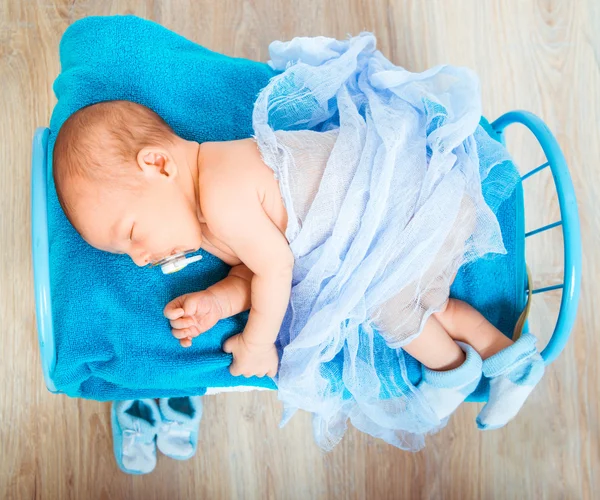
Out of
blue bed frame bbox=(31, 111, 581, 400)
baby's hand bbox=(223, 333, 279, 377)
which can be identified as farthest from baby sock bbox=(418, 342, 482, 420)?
baby's hand bbox=(223, 333, 279, 377)

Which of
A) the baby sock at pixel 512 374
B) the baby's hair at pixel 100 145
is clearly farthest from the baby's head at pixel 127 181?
the baby sock at pixel 512 374

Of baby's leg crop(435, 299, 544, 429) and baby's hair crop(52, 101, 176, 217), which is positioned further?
baby's leg crop(435, 299, 544, 429)

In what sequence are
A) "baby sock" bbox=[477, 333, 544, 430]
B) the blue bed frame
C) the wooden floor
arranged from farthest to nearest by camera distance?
the wooden floor < "baby sock" bbox=[477, 333, 544, 430] < the blue bed frame

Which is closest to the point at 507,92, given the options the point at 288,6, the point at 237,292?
the point at 288,6

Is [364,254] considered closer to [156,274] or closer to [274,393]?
[156,274]

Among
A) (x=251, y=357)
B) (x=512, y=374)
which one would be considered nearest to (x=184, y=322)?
(x=251, y=357)

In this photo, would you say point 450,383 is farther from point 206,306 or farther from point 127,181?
point 127,181

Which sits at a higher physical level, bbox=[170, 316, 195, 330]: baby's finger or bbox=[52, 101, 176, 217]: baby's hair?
bbox=[52, 101, 176, 217]: baby's hair

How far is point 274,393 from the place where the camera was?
58.1 inches

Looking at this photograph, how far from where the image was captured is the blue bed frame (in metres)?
0.98

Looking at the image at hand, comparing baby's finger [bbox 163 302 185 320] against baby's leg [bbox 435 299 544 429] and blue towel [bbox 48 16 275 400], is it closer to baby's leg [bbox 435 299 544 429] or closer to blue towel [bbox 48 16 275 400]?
blue towel [bbox 48 16 275 400]

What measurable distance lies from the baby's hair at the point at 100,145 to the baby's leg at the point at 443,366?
0.63 metres

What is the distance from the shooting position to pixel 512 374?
1.11 meters

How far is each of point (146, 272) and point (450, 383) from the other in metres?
0.66
